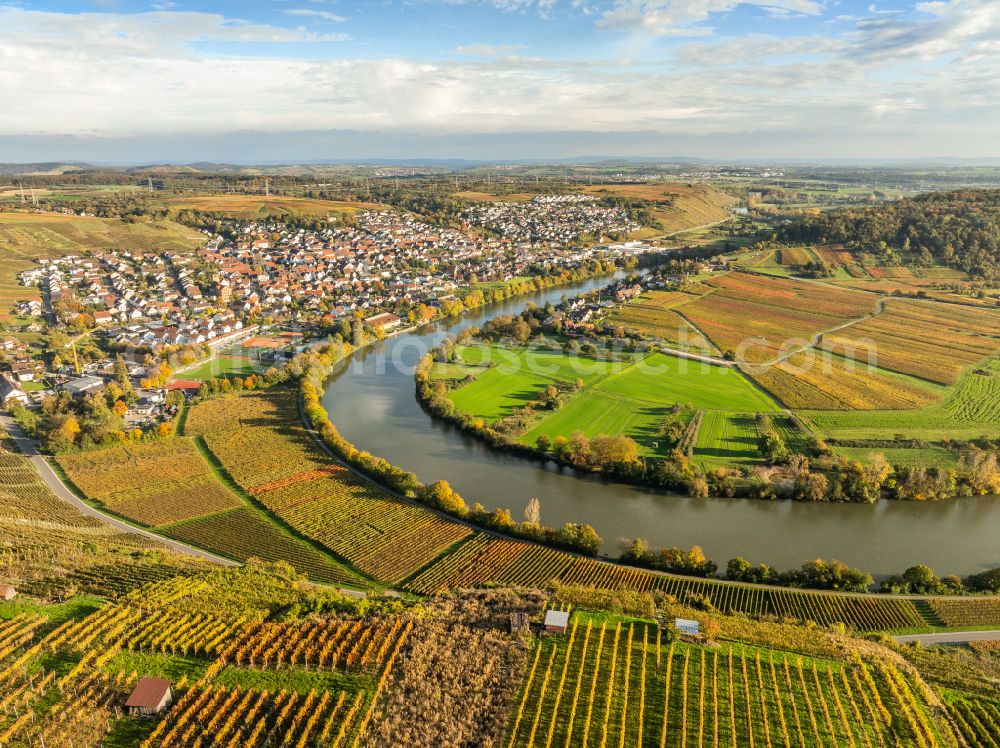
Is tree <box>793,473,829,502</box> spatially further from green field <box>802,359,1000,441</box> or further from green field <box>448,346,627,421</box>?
green field <box>448,346,627,421</box>

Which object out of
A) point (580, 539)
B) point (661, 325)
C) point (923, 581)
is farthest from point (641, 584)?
point (661, 325)

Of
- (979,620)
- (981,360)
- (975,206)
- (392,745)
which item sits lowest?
(979,620)

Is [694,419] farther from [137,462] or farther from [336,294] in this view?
[336,294]

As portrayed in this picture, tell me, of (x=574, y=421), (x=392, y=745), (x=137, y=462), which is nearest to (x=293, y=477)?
(x=137, y=462)

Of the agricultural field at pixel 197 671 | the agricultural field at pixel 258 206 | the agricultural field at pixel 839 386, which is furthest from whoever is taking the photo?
the agricultural field at pixel 258 206

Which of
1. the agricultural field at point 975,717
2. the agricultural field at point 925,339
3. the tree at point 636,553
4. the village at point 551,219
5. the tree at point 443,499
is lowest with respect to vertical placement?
the tree at point 636,553

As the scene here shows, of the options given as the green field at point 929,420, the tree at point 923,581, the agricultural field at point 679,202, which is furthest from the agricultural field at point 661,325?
the agricultural field at point 679,202

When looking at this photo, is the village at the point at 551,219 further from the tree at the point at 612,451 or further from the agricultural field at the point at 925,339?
the tree at the point at 612,451

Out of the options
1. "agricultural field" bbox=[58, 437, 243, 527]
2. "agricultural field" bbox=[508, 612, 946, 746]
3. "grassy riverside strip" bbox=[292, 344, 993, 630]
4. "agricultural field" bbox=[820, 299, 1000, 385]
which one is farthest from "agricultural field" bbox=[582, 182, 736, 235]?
"agricultural field" bbox=[508, 612, 946, 746]
